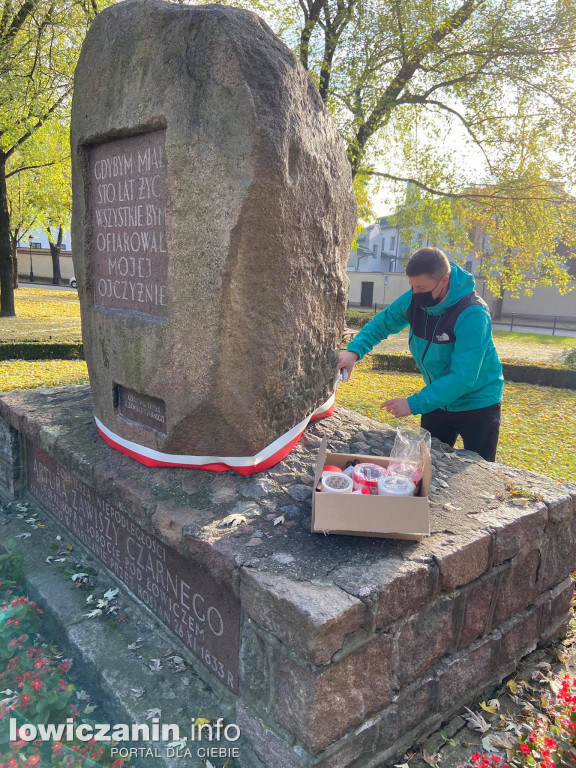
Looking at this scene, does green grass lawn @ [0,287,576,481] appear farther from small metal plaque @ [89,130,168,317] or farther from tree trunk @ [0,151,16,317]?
small metal plaque @ [89,130,168,317]

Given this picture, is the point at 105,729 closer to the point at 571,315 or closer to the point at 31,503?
the point at 31,503

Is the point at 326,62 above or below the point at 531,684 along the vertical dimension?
above

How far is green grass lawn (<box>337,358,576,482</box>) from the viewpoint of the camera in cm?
615

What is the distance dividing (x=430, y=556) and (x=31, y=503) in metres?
3.26

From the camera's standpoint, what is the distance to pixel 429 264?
320 centimetres

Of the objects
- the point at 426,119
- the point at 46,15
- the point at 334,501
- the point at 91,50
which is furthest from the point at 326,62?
the point at 334,501

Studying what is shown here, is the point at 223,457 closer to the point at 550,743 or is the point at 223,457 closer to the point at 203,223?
the point at 203,223

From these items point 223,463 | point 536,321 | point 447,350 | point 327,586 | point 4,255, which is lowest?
point 536,321

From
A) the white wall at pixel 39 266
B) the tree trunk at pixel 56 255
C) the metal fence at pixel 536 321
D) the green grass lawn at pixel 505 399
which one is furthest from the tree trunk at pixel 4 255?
the white wall at pixel 39 266

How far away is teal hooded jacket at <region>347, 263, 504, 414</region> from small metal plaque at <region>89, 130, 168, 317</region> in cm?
151

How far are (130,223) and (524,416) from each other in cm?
717

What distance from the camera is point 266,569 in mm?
2158

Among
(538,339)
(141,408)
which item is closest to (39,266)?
(538,339)

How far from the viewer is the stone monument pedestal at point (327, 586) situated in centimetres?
202
